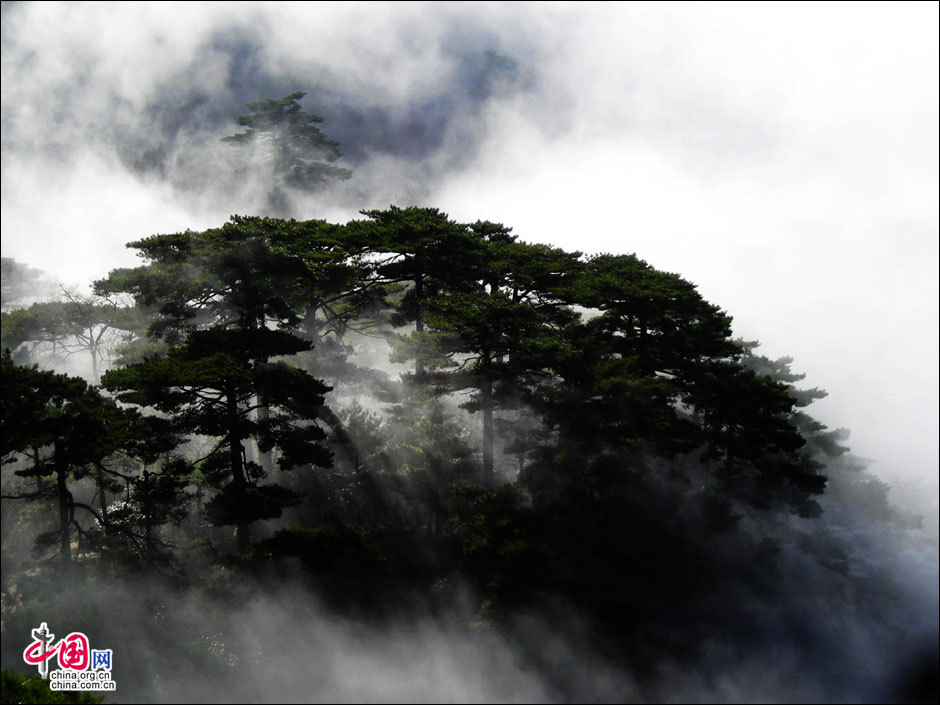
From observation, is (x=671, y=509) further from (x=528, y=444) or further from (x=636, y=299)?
(x=636, y=299)

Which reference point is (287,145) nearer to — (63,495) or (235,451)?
(235,451)

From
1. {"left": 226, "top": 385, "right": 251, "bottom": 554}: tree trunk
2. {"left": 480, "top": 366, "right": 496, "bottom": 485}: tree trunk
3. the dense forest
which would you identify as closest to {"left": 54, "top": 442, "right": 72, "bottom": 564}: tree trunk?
the dense forest

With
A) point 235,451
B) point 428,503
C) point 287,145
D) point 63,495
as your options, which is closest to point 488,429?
point 428,503

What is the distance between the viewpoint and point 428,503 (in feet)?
72.7

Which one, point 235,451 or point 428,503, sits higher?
point 235,451

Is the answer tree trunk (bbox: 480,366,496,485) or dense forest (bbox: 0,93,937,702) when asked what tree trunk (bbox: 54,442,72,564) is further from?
tree trunk (bbox: 480,366,496,485)

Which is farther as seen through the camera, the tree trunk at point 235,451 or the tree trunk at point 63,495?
the tree trunk at point 235,451

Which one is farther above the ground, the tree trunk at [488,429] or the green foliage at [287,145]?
the green foliage at [287,145]

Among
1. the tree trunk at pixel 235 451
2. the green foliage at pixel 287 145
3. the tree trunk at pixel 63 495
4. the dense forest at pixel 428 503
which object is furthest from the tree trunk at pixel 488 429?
the green foliage at pixel 287 145

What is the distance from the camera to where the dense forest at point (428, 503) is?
55.1 feet

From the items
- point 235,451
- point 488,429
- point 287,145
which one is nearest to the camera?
point 235,451

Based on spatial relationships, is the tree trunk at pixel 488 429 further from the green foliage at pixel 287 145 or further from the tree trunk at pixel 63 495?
the green foliage at pixel 287 145

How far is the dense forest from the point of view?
→ 16.8m

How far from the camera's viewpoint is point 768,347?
5039 inches
